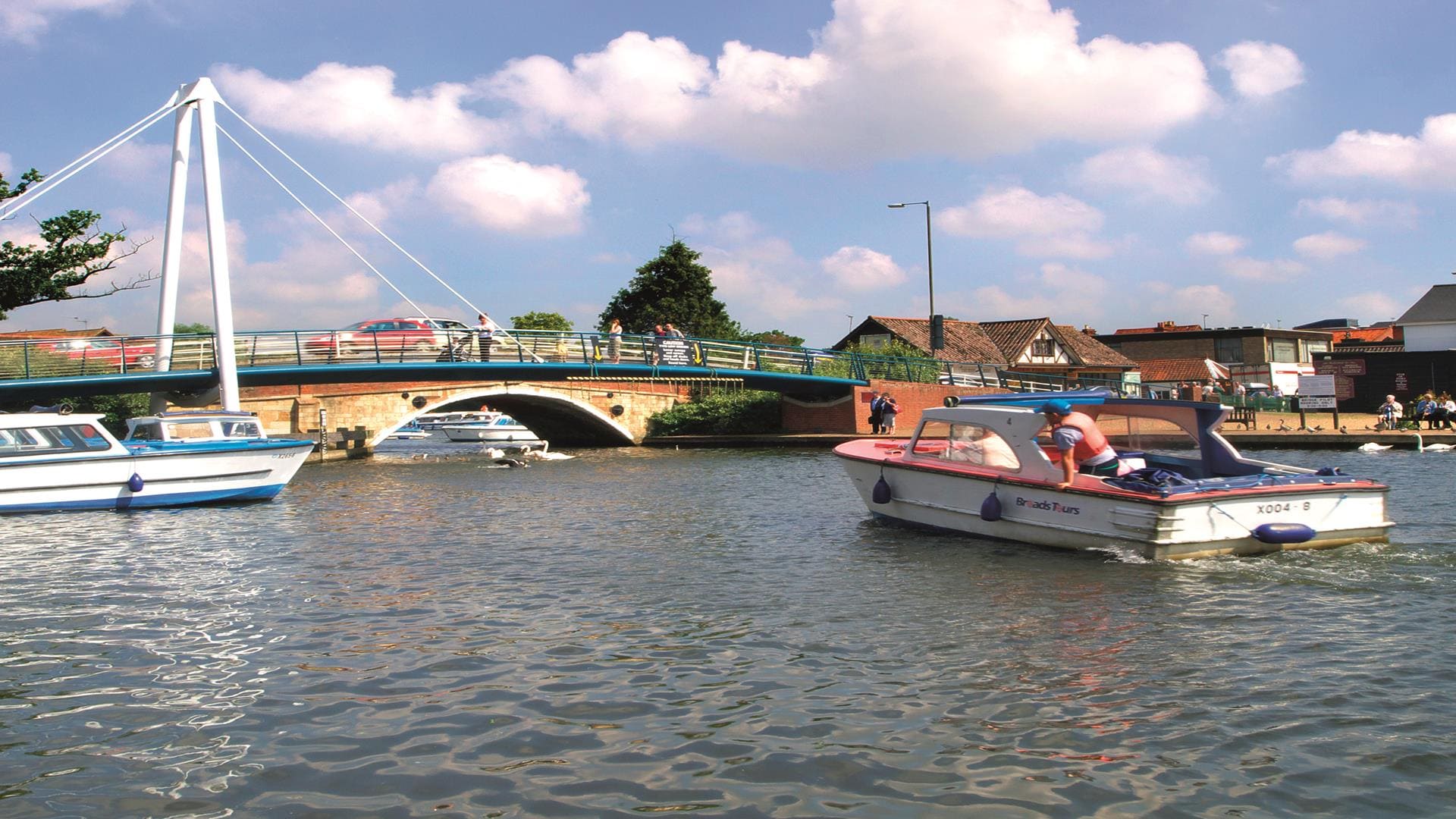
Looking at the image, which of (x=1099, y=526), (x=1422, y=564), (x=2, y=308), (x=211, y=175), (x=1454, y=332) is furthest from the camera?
(x=1454, y=332)

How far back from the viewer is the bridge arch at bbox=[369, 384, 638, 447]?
40.6 m

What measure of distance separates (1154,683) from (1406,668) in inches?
66.7

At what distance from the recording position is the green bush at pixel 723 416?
42.8 metres

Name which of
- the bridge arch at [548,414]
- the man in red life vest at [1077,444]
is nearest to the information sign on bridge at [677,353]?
the bridge arch at [548,414]

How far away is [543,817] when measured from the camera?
213 inches

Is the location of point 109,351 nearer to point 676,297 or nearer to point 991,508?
point 991,508

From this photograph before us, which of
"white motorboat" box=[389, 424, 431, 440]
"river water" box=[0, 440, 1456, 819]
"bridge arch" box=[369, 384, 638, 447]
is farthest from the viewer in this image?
"white motorboat" box=[389, 424, 431, 440]

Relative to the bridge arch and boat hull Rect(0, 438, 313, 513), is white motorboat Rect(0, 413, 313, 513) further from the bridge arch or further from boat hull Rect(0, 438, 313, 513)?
the bridge arch

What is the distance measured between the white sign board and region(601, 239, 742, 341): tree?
34064 millimetres

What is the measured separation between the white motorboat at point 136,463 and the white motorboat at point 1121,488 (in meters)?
11.2

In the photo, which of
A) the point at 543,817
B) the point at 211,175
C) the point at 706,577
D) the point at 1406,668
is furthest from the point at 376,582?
the point at 211,175

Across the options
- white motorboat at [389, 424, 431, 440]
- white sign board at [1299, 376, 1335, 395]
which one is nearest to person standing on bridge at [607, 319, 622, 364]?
white sign board at [1299, 376, 1335, 395]

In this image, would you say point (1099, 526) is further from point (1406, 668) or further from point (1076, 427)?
point (1406, 668)

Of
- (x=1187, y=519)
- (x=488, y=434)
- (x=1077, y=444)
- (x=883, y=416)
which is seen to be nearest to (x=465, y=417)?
(x=488, y=434)
